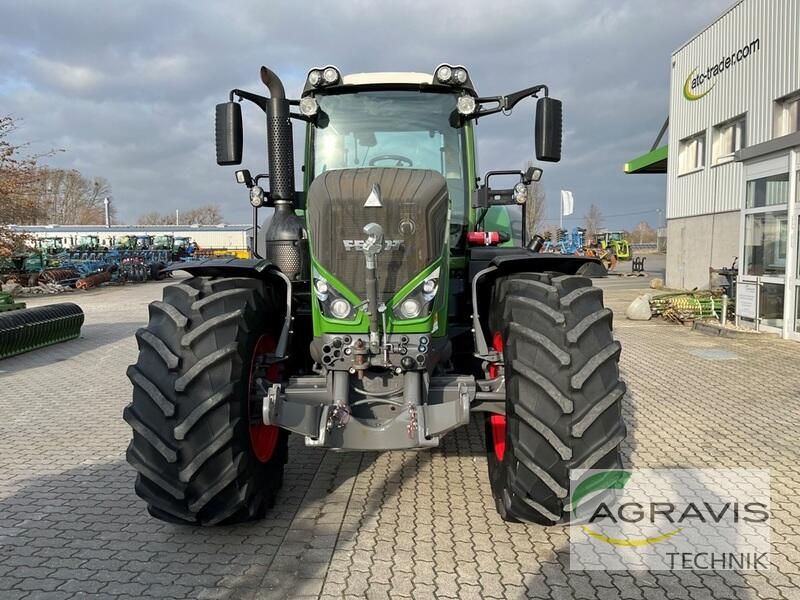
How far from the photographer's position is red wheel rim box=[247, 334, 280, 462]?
3.50 meters

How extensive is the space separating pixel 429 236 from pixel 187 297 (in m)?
1.35

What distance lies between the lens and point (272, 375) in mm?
3801

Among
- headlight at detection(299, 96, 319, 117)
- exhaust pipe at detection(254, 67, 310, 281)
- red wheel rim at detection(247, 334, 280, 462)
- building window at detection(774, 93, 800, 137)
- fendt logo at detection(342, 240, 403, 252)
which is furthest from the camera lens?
building window at detection(774, 93, 800, 137)

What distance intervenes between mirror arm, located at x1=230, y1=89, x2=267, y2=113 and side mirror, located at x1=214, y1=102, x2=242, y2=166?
9 cm

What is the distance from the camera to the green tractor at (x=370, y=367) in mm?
3051

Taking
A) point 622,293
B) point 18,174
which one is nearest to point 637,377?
point 622,293

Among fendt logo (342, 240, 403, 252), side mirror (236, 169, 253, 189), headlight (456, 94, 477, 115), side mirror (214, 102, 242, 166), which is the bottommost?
fendt logo (342, 240, 403, 252)

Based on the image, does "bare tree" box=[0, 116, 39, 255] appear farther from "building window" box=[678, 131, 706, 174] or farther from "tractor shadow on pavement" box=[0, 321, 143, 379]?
"building window" box=[678, 131, 706, 174]

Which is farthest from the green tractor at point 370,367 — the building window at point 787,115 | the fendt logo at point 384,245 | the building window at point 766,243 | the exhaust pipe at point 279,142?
the building window at point 787,115

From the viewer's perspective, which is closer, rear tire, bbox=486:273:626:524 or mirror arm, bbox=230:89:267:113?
rear tire, bbox=486:273:626:524

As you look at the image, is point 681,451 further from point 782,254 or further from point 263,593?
point 782,254

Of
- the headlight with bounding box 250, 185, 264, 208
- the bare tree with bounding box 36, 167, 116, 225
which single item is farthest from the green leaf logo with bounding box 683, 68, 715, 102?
the bare tree with bounding box 36, 167, 116, 225

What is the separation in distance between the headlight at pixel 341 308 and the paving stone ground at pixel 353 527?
4.00 ft

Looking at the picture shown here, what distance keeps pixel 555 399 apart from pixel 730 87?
1575cm
